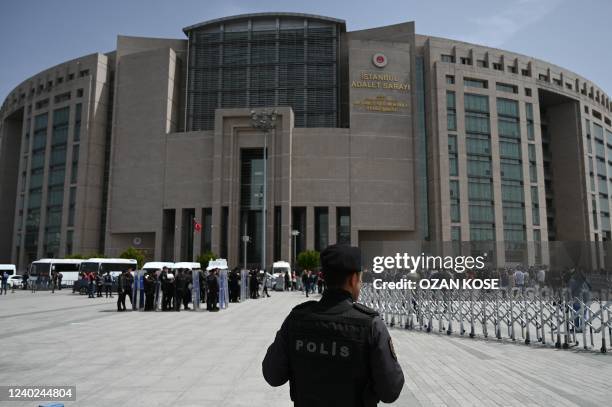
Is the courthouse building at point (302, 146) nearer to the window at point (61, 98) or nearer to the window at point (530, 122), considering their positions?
the window at point (61, 98)

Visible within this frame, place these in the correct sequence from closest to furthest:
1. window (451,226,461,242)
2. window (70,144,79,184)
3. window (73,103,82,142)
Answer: window (451,226,461,242), window (70,144,79,184), window (73,103,82,142)

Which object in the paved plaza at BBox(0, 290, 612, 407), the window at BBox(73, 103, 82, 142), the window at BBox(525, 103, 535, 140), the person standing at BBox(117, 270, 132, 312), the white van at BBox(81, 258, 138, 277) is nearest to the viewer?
the paved plaza at BBox(0, 290, 612, 407)

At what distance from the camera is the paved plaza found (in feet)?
21.2

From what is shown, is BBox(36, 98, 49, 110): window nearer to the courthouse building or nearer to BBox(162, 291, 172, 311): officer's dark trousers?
the courthouse building

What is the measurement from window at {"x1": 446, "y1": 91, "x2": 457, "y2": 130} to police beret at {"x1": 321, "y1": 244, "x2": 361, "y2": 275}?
61.8m

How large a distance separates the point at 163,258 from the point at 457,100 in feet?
142

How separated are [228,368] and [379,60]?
57825 mm

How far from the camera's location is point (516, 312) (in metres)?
13.0

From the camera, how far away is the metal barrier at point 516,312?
11.4 m

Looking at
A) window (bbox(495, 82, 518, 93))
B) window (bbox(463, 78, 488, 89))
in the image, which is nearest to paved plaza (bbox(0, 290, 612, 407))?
window (bbox(463, 78, 488, 89))

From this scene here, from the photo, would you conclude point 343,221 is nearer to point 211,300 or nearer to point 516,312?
point 211,300

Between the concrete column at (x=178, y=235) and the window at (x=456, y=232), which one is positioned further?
the concrete column at (x=178, y=235)

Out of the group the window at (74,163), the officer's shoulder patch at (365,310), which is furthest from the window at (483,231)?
the officer's shoulder patch at (365,310)

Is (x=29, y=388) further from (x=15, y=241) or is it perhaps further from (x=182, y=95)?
(x=15, y=241)
